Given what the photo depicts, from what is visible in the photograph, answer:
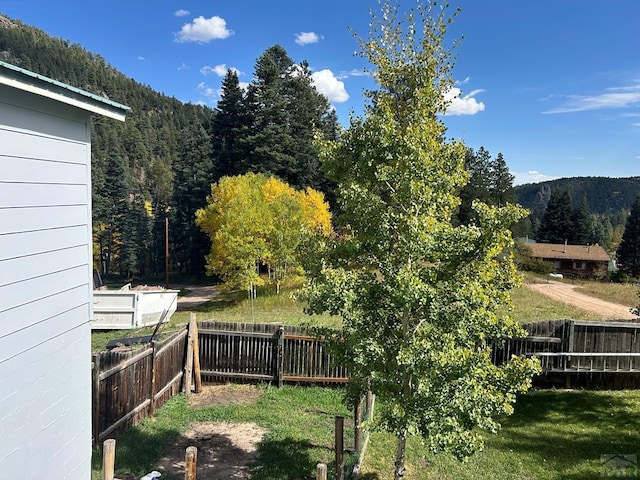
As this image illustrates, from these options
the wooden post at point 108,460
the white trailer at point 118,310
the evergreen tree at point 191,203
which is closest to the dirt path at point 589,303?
the white trailer at point 118,310

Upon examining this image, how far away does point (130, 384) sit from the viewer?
8195 mm

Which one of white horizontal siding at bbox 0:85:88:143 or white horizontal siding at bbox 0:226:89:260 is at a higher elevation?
white horizontal siding at bbox 0:85:88:143

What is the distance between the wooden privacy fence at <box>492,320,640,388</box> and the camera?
1096 cm

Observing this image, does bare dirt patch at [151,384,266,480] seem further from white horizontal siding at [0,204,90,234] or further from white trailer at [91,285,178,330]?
white trailer at [91,285,178,330]

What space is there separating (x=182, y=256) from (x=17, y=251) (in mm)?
59157

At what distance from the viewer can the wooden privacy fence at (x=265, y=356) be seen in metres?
11.3

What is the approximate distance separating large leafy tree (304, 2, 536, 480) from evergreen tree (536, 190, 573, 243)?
68.4 m

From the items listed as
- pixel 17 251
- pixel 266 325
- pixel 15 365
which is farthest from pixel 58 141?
pixel 266 325

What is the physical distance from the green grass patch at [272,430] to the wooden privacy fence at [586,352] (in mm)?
4967

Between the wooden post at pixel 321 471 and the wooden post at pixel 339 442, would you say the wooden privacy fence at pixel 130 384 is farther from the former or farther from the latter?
the wooden post at pixel 321 471

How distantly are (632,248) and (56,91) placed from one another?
68.8m

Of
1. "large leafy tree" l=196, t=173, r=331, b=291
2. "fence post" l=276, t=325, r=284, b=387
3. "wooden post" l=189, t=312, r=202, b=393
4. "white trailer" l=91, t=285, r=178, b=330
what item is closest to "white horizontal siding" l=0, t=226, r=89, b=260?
"wooden post" l=189, t=312, r=202, b=393

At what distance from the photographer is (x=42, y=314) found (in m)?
4.07

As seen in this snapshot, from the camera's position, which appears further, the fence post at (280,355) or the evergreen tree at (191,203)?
the evergreen tree at (191,203)
